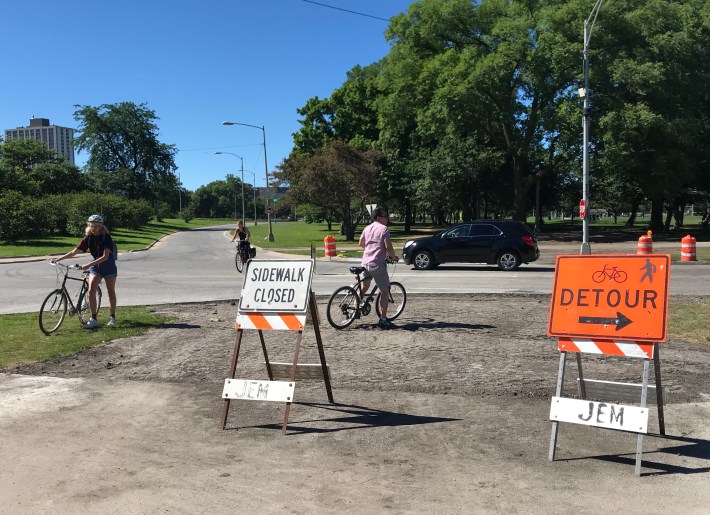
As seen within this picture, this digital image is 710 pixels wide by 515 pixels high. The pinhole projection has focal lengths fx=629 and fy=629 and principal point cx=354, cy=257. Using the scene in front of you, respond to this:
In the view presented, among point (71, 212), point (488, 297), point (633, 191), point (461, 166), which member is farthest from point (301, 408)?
point (633, 191)

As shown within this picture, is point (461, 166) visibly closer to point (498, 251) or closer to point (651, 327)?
point (498, 251)

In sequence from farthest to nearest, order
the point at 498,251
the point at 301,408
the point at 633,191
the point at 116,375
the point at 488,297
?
the point at 633,191 < the point at 498,251 < the point at 488,297 < the point at 116,375 < the point at 301,408

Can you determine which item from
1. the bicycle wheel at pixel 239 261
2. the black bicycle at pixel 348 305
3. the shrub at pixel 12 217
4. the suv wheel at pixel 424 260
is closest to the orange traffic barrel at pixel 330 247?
the bicycle wheel at pixel 239 261

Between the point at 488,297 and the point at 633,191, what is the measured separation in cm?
4507

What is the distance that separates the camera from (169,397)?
623 centimetres

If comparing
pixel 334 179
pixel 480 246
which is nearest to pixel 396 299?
pixel 480 246

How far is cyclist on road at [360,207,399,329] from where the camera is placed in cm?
961

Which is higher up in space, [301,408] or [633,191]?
[633,191]

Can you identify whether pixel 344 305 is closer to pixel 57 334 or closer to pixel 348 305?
pixel 348 305

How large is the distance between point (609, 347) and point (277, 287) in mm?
2865

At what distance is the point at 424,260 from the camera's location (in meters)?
21.6

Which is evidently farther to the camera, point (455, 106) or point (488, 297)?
point (455, 106)

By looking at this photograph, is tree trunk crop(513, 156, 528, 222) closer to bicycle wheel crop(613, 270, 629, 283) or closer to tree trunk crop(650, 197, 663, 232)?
tree trunk crop(650, 197, 663, 232)

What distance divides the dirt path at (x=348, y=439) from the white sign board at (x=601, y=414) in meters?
0.26
